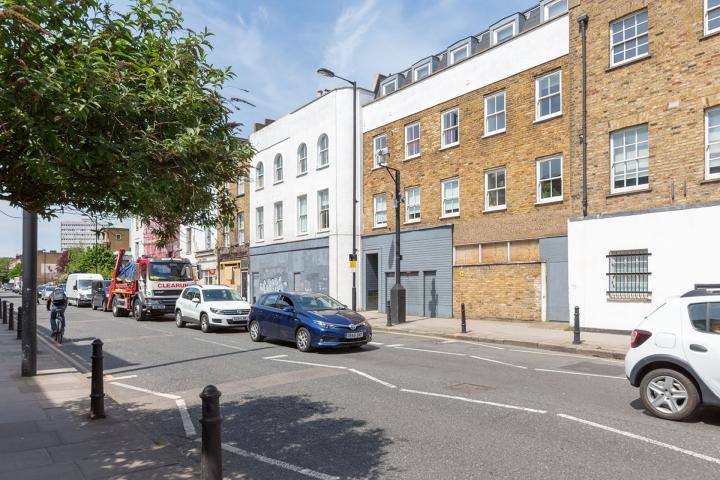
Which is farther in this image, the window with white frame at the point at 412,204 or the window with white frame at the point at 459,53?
the window with white frame at the point at 412,204

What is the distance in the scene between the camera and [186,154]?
14.3ft

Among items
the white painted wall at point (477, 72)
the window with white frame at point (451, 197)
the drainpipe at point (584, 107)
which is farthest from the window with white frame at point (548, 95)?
the window with white frame at point (451, 197)

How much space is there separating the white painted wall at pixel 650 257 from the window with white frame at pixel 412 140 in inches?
349

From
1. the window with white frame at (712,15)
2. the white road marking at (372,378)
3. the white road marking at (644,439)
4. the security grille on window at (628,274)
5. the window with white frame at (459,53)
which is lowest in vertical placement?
the white road marking at (372,378)

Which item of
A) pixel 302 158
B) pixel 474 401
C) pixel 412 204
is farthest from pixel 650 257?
pixel 302 158

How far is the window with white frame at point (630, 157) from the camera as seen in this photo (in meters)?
15.5

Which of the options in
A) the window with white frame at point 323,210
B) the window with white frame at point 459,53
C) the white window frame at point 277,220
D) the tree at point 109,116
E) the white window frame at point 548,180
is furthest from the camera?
the white window frame at point 277,220

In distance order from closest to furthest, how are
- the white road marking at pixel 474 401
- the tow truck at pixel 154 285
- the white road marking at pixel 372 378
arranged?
1. the white road marking at pixel 474 401
2. the white road marking at pixel 372 378
3. the tow truck at pixel 154 285

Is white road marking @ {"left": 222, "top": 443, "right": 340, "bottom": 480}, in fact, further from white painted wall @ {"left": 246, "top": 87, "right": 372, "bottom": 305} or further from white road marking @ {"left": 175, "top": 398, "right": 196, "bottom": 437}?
white painted wall @ {"left": 246, "top": 87, "right": 372, "bottom": 305}

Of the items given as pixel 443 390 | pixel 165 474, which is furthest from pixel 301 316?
pixel 165 474

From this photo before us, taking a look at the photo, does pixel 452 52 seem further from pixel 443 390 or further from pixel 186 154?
pixel 186 154

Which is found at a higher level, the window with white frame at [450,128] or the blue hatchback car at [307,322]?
the window with white frame at [450,128]

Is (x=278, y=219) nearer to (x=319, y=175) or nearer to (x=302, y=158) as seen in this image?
(x=302, y=158)

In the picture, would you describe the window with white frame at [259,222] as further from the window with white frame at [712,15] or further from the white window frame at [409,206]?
the window with white frame at [712,15]
